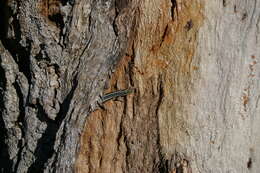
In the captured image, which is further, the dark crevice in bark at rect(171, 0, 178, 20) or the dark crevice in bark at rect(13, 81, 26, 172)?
the dark crevice in bark at rect(13, 81, 26, 172)

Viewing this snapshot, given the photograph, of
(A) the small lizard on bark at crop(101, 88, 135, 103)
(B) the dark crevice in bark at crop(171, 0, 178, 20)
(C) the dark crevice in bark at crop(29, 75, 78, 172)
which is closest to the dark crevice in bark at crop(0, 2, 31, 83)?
(C) the dark crevice in bark at crop(29, 75, 78, 172)

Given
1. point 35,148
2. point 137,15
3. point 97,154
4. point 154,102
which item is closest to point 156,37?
point 137,15

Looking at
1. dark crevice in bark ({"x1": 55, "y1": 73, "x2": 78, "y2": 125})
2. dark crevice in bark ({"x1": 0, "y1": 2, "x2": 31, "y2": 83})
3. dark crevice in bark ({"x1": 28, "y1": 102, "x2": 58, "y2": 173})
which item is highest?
dark crevice in bark ({"x1": 0, "y1": 2, "x2": 31, "y2": 83})

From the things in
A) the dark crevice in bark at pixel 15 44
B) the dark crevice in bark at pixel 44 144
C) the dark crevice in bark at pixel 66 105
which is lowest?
the dark crevice in bark at pixel 44 144

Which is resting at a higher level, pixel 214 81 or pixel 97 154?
pixel 214 81

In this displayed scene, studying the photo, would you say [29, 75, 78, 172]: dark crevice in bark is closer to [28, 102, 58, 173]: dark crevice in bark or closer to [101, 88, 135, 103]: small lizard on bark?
[28, 102, 58, 173]: dark crevice in bark

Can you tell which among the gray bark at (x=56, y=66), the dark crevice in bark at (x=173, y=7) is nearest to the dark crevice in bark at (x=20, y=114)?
the gray bark at (x=56, y=66)

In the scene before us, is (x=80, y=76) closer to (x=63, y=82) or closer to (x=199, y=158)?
(x=63, y=82)

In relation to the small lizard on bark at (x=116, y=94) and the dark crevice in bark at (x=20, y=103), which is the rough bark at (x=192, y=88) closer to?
the small lizard on bark at (x=116, y=94)
